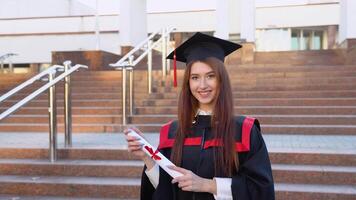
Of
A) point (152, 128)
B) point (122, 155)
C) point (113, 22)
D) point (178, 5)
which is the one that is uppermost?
point (178, 5)

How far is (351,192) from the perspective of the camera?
161 inches

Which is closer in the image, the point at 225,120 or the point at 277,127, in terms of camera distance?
the point at 225,120

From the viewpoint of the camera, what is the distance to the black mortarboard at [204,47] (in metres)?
2.12

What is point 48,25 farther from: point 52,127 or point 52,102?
point 52,127

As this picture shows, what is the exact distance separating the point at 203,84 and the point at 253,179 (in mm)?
484

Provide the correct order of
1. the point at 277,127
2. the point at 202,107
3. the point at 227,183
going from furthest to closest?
the point at 277,127 → the point at 202,107 → the point at 227,183

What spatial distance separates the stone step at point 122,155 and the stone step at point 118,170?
0.09m

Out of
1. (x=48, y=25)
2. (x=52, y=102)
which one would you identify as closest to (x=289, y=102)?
(x=52, y=102)

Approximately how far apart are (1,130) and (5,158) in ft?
6.77

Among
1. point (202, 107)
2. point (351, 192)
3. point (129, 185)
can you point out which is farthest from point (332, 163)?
point (202, 107)

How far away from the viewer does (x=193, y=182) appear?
1.88 meters

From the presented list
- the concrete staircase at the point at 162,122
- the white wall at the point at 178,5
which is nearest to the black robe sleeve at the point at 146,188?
the concrete staircase at the point at 162,122

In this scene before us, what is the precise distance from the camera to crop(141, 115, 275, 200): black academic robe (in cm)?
196

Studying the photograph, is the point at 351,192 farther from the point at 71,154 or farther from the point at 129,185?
the point at 71,154
